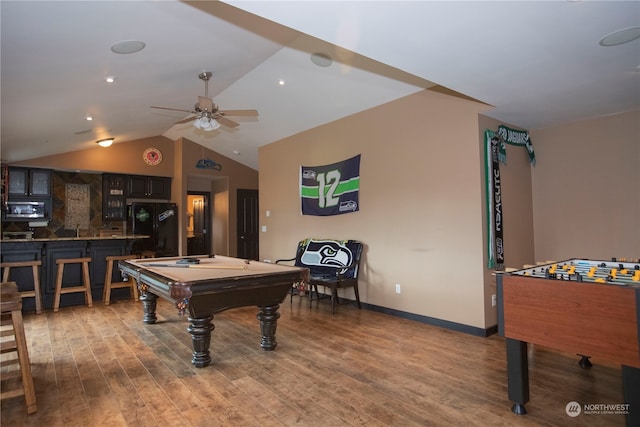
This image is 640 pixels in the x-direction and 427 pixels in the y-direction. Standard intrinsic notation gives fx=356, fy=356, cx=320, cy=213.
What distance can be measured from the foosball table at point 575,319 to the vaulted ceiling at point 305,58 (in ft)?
4.96

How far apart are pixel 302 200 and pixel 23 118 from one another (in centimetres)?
373

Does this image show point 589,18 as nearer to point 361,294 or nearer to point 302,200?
point 361,294

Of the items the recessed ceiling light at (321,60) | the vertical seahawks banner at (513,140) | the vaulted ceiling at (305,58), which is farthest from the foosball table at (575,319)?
the recessed ceiling light at (321,60)

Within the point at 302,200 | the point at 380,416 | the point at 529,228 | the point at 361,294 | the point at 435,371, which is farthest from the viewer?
the point at 302,200

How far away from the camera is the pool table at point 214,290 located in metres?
2.70

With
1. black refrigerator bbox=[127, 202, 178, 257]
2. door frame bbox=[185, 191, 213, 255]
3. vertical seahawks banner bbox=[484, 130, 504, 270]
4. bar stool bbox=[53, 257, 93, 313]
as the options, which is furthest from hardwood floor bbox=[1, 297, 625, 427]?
door frame bbox=[185, 191, 213, 255]

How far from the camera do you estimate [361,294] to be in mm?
5023

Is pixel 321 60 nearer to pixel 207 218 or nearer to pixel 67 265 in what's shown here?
pixel 67 265

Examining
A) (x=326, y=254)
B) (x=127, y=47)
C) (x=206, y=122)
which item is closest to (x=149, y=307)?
(x=206, y=122)

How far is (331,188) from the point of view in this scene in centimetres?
551

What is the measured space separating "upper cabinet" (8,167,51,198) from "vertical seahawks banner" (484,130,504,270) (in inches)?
301

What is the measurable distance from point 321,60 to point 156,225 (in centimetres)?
535

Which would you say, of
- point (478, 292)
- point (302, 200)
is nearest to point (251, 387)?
point (478, 292)

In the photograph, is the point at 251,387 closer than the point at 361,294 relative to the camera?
Yes
